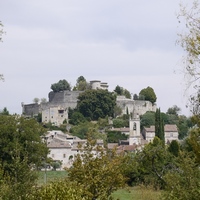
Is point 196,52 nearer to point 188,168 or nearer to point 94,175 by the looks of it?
point 188,168

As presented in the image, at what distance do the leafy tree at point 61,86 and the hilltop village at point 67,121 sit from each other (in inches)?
56.9

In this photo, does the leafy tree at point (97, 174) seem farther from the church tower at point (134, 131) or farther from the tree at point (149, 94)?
the tree at point (149, 94)

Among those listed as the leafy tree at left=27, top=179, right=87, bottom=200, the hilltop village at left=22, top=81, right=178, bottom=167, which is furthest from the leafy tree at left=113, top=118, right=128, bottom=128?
the leafy tree at left=27, top=179, right=87, bottom=200

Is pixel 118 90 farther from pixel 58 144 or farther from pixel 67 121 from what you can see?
pixel 58 144

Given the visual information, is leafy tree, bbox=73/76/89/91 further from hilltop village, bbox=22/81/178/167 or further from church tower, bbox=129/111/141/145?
church tower, bbox=129/111/141/145

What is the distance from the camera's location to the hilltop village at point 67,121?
7769 cm

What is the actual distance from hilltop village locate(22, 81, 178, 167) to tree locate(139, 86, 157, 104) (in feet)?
5.41

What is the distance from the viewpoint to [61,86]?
380 feet

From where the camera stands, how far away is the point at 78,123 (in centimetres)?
9594

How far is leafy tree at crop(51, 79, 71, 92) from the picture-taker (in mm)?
115062

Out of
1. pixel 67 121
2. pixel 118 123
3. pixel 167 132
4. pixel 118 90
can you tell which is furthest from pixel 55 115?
pixel 167 132

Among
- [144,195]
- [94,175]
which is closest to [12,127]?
[144,195]

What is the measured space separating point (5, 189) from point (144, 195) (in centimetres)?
1032

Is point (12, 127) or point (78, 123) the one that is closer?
point (12, 127)
